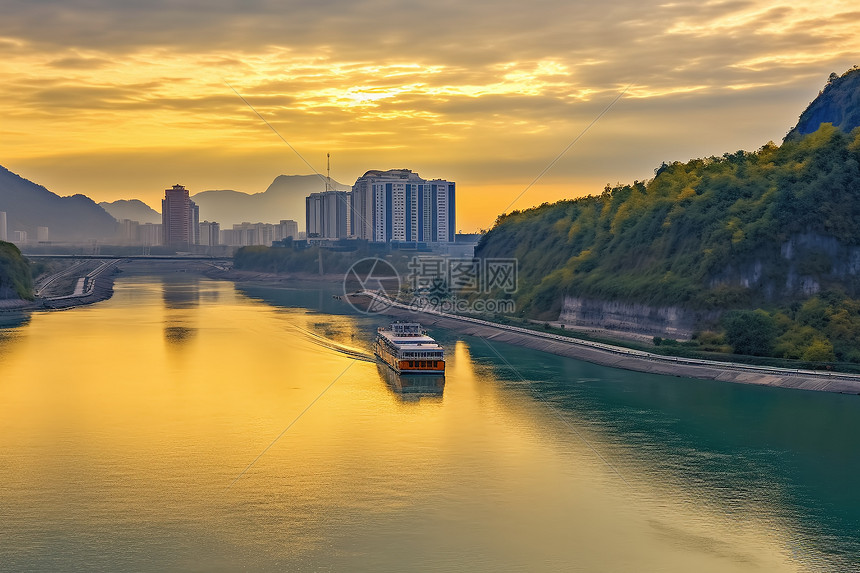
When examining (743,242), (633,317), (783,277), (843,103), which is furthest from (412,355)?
(843,103)

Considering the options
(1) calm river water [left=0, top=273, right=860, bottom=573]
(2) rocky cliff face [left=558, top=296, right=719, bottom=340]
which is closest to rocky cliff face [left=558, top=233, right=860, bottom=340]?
(2) rocky cliff face [left=558, top=296, right=719, bottom=340]

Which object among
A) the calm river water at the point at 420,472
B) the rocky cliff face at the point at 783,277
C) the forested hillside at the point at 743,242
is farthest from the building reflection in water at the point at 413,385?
the rocky cliff face at the point at 783,277

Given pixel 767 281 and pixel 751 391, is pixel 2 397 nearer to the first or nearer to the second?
pixel 751 391

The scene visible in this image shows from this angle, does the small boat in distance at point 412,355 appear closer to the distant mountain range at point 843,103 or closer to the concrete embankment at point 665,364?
the concrete embankment at point 665,364

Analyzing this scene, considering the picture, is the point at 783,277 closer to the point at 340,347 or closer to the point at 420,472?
the point at 340,347

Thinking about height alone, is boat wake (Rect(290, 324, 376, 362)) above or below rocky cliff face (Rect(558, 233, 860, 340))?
below

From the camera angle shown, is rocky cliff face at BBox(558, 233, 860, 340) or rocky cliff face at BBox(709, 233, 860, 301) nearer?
rocky cliff face at BBox(709, 233, 860, 301)

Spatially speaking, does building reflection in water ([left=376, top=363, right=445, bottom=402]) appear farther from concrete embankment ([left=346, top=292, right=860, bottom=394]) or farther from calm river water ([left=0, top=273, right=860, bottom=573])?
concrete embankment ([left=346, top=292, right=860, bottom=394])
